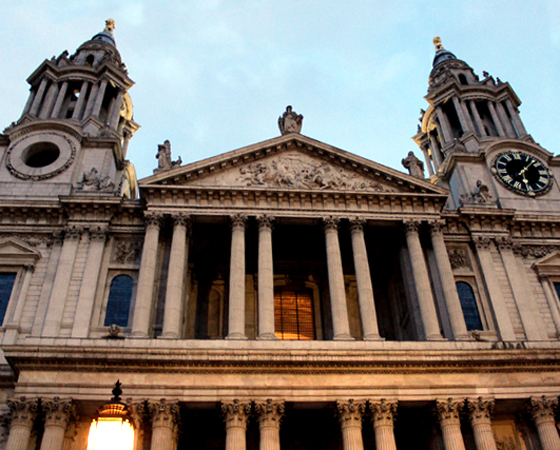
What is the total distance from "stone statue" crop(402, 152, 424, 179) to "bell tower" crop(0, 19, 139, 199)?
15.2m

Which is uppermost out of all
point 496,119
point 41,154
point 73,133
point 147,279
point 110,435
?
point 496,119

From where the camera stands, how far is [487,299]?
27.5m

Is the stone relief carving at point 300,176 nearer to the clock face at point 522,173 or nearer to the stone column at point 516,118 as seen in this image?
the clock face at point 522,173

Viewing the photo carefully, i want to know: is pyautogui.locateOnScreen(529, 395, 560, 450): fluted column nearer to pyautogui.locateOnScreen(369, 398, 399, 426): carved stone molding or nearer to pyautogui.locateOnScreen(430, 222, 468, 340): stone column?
pyautogui.locateOnScreen(430, 222, 468, 340): stone column

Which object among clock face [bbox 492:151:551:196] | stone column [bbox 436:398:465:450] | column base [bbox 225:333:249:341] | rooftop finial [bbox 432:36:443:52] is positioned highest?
rooftop finial [bbox 432:36:443:52]

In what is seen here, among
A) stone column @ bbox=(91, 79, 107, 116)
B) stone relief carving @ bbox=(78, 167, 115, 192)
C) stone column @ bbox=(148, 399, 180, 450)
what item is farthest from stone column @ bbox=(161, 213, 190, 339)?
stone column @ bbox=(91, 79, 107, 116)

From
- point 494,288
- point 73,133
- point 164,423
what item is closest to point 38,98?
point 73,133

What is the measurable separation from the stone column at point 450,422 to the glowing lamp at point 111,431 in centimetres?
1498

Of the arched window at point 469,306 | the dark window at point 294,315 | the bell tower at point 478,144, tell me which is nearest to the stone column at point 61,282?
the dark window at point 294,315

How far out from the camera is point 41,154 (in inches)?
1350

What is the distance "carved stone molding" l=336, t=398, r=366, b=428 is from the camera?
21.3 metres

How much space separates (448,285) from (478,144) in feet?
46.4

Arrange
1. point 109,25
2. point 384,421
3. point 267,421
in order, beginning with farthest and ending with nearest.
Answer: point 109,25 < point 384,421 < point 267,421

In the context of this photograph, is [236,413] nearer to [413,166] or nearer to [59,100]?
[413,166]
